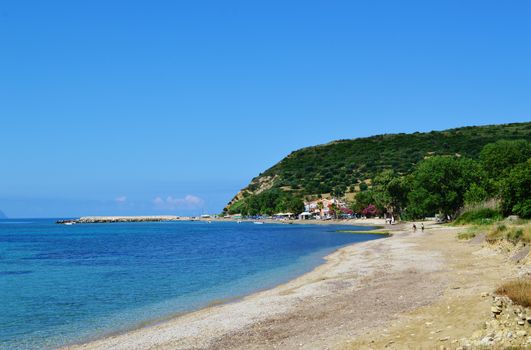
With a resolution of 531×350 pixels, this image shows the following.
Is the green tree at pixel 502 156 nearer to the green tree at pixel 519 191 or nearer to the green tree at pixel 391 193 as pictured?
the green tree at pixel 519 191

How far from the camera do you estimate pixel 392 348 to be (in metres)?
14.1

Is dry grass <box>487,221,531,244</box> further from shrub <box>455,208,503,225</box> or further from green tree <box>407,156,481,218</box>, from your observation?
green tree <box>407,156,481,218</box>

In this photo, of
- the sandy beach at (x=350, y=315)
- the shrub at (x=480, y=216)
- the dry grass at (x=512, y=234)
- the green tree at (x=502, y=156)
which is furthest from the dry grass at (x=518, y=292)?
the green tree at (x=502, y=156)

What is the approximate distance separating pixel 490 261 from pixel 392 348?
21.8m

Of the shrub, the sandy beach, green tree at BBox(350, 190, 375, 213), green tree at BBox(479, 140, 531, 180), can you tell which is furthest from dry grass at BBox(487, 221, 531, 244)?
green tree at BBox(350, 190, 375, 213)

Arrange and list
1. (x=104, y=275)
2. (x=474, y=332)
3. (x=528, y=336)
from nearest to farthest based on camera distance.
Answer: (x=528, y=336)
(x=474, y=332)
(x=104, y=275)

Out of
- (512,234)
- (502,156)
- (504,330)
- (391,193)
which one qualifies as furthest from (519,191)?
(391,193)

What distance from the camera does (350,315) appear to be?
1994 centimetres

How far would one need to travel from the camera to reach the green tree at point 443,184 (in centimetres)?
9638

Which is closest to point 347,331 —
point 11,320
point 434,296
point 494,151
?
point 434,296

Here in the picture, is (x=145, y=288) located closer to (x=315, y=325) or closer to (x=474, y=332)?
A: (x=315, y=325)

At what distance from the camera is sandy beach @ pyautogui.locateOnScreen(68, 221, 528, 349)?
1570 centimetres

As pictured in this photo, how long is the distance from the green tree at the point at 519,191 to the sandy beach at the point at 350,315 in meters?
31.7

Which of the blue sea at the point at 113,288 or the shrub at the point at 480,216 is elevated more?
the shrub at the point at 480,216
